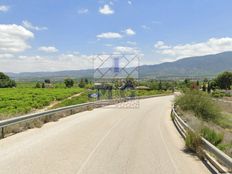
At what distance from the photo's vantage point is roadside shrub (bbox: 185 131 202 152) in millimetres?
11883

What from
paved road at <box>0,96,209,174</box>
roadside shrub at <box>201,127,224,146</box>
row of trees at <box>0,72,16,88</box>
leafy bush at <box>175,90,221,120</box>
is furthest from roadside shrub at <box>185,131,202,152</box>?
row of trees at <box>0,72,16,88</box>

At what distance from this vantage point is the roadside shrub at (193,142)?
1188 cm

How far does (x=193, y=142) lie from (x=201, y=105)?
63.6ft

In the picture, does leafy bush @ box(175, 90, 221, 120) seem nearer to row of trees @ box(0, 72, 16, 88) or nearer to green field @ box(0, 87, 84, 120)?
green field @ box(0, 87, 84, 120)

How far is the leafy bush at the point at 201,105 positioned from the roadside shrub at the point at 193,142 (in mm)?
18052

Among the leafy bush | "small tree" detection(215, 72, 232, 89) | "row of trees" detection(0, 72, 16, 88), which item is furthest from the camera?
"row of trees" detection(0, 72, 16, 88)

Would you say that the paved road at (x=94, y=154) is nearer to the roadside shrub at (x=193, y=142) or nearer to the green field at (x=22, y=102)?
the roadside shrub at (x=193, y=142)

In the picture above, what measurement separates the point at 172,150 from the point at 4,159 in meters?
5.51

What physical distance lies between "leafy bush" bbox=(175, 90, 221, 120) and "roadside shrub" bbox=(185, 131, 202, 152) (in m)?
18.1

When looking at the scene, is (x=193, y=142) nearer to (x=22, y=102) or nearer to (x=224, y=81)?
(x=22, y=102)

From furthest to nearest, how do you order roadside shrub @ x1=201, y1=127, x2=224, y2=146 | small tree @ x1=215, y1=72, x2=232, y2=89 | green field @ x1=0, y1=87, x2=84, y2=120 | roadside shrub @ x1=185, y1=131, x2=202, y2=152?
small tree @ x1=215, y1=72, x2=232, y2=89
green field @ x1=0, y1=87, x2=84, y2=120
roadside shrub @ x1=201, y1=127, x2=224, y2=146
roadside shrub @ x1=185, y1=131, x2=202, y2=152

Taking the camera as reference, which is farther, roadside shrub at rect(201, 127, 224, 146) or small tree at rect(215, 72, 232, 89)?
small tree at rect(215, 72, 232, 89)

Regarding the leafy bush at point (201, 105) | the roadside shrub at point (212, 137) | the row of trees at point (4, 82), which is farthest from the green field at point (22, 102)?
the row of trees at point (4, 82)

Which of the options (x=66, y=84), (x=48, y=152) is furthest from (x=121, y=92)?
(x=66, y=84)
